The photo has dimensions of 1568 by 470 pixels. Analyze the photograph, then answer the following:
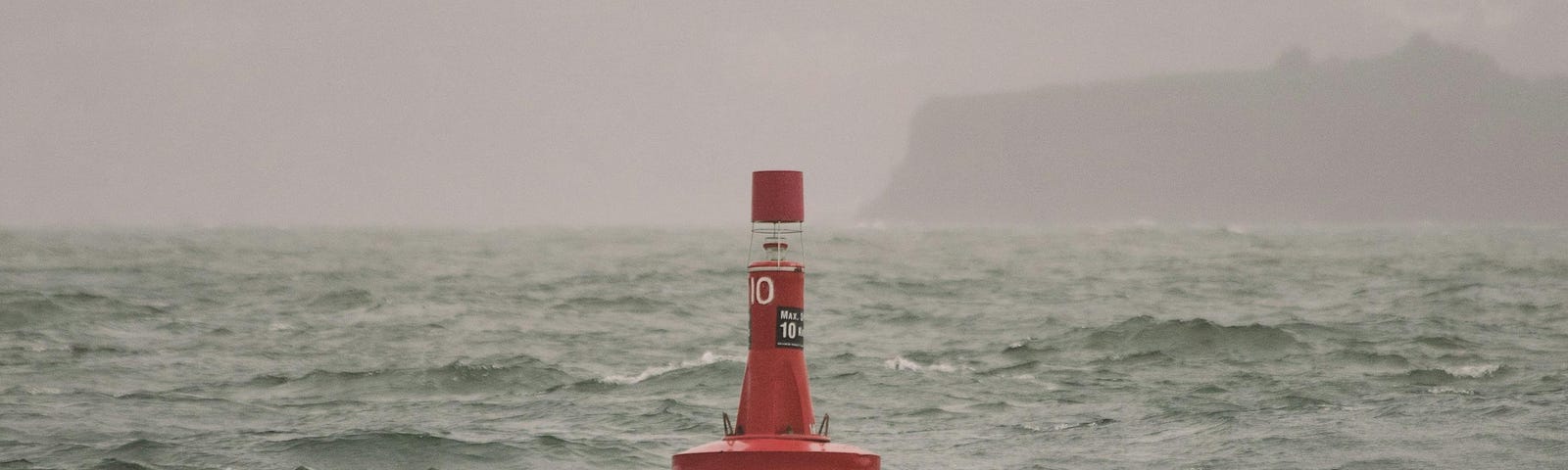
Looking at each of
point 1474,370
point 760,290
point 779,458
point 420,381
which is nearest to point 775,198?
point 760,290

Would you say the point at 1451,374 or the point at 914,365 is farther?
the point at 914,365

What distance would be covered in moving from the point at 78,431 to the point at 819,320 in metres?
15.0

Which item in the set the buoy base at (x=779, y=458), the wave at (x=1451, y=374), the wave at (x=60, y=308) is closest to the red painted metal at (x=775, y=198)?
the buoy base at (x=779, y=458)

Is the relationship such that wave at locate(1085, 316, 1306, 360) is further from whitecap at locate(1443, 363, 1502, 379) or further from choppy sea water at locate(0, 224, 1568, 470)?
whitecap at locate(1443, 363, 1502, 379)

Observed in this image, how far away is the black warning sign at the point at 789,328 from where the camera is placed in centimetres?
1038

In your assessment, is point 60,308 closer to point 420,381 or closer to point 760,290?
point 420,381

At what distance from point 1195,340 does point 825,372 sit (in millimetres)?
5986

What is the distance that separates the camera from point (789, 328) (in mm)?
10414

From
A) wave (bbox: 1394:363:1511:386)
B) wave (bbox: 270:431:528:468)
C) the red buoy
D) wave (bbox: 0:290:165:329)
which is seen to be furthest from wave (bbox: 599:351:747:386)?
the red buoy

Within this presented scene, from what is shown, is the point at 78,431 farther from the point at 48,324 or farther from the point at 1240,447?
the point at 48,324

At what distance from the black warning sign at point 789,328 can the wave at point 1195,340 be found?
15856 millimetres

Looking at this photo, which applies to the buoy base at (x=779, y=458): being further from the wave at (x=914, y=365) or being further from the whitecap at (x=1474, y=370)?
the whitecap at (x=1474, y=370)

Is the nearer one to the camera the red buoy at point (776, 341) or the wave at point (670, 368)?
the red buoy at point (776, 341)

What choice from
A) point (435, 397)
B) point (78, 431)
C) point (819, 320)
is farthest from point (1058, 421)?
point (819, 320)
